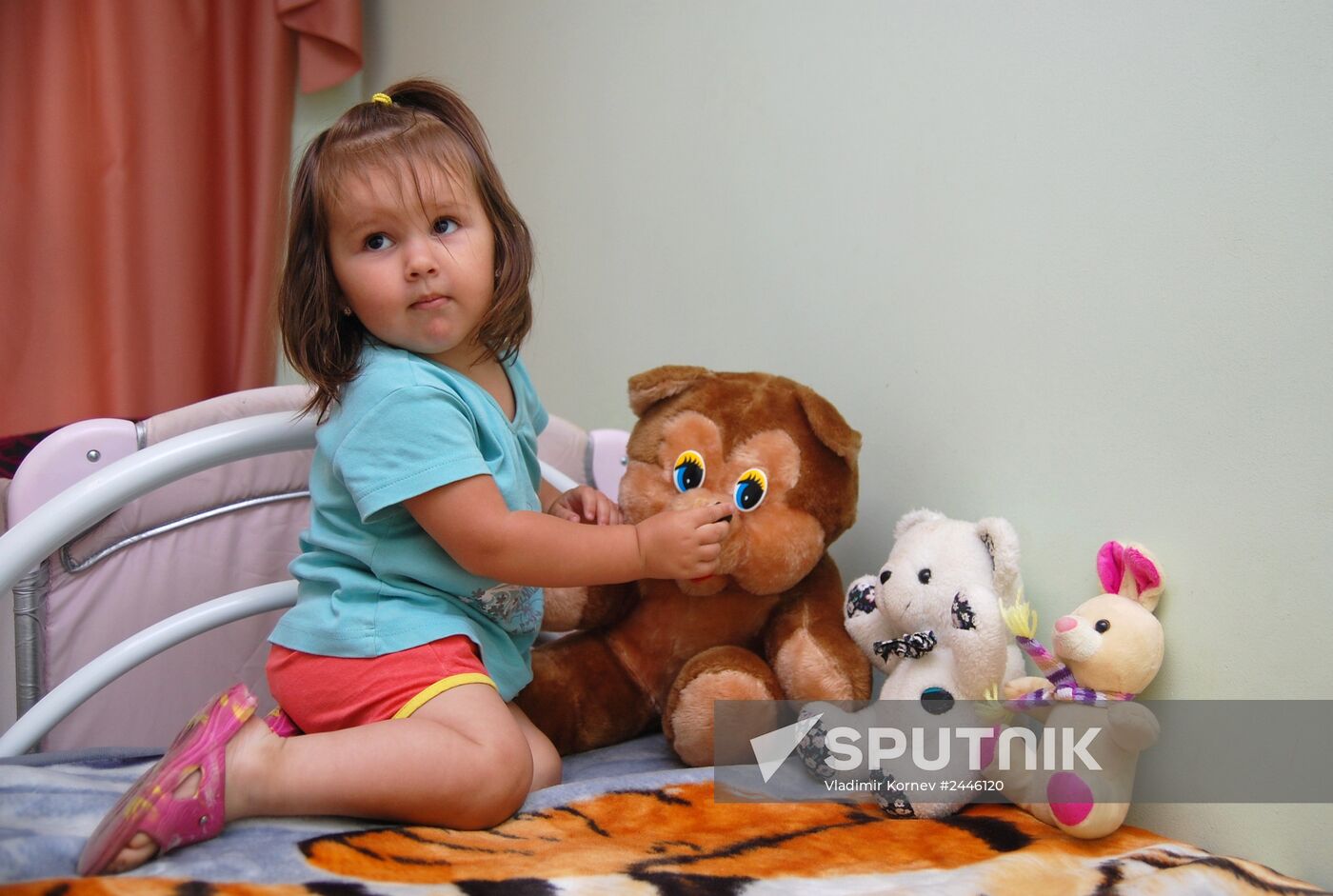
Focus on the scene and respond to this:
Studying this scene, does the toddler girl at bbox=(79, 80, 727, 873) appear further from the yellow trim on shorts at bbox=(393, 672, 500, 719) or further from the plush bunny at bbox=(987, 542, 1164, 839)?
the plush bunny at bbox=(987, 542, 1164, 839)

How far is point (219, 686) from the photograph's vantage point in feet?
3.84

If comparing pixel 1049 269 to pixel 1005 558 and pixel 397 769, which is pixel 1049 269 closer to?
pixel 1005 558

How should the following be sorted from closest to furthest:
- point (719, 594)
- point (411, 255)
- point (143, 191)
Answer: point (411, 255) → point (719, 594) → point (143, 191)

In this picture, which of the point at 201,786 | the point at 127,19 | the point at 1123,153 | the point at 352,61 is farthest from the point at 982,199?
the point at 127,19

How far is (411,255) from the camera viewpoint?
0.95 metres

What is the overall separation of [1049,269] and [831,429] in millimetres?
240

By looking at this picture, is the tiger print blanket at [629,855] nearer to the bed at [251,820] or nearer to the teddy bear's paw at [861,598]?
the bed at [251,820]

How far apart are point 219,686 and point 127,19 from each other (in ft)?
4.45

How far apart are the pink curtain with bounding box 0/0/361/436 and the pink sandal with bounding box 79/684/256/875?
120 cm

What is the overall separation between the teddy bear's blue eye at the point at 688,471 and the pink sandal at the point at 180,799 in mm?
432

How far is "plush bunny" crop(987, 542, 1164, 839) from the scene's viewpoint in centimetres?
81

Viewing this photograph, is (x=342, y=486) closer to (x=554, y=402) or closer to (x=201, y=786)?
(x=201, y=786)

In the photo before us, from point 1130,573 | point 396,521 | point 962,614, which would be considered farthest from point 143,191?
point 1130,573

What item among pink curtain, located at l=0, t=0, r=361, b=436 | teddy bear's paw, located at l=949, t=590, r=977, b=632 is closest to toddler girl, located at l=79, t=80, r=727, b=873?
teddy bear's paw, located at l=949, t=590, r=977, b=632
